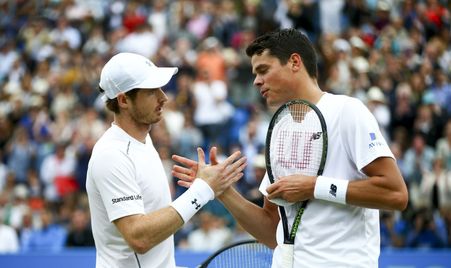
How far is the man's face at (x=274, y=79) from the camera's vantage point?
16.4ft

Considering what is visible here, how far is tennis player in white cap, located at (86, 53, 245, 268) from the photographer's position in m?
5.00

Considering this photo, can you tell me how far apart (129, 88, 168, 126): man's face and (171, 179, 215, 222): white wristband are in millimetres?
443

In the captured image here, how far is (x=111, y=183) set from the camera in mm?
5055

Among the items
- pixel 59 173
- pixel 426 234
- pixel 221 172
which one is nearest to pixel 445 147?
pixel 426 234

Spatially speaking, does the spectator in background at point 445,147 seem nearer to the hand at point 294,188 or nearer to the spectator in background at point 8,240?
the spectator in background at point 8,240

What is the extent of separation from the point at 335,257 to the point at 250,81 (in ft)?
34.9

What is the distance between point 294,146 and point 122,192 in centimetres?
94

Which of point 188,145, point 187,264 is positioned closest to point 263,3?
point 188,145

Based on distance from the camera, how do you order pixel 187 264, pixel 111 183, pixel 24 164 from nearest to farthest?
pixel 111 183 → pixel 187 264 → pixel 24 164

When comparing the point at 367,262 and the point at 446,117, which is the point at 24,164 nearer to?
the point at 446,117

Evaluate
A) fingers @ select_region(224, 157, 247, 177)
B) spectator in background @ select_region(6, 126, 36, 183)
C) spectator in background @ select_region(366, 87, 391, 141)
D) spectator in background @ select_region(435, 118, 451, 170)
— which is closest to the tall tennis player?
fingers @ select_region(224, 157, 247, 177)

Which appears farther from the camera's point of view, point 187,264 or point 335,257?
point 187,264

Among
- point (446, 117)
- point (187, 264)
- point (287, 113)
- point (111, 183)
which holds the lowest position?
point (187, 264)

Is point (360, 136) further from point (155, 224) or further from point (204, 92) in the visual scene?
point (204, 92)
